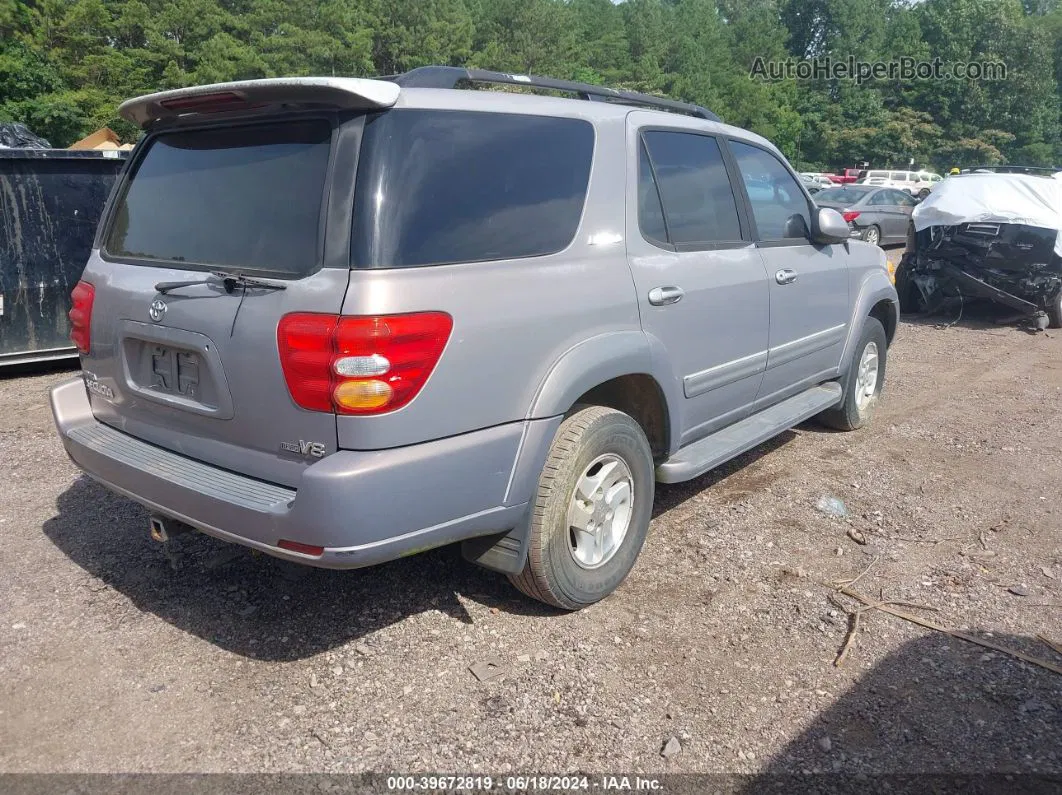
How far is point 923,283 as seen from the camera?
33.9 feet

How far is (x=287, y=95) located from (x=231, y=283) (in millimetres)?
625

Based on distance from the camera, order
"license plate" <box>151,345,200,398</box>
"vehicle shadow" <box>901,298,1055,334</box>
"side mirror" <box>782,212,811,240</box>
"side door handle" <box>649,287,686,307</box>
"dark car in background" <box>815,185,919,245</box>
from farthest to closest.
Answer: "dark car in background" <box>815,185,919,245</box> → "vehicle shadow" <box>901,298,1055,334</box> → "side mirror" <box>782,212,811,240</box> → "side door handle" <box>649,287,686,307</box> → "license plate" <box>151,345,200,398</box>

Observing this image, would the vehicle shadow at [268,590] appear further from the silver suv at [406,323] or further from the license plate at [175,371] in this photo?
the license plate at [175,371]

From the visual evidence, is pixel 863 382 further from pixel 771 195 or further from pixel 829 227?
pixel 771 195

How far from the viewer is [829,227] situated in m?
4.82

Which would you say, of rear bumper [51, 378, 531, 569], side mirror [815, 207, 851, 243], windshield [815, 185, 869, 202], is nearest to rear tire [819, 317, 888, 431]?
side mirror [815, 207, 851, 243]

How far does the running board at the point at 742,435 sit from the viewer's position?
385 centimetres

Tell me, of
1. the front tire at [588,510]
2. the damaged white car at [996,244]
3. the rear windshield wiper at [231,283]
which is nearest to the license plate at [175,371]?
the rear windshield wiper at [231,283]

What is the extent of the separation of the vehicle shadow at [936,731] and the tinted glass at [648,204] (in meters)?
1.84

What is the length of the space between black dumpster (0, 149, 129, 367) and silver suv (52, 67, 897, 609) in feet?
12.6

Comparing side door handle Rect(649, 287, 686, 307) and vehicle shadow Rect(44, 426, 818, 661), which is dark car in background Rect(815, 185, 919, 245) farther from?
vehicle shadow Rect(44, 426, 818, 661)

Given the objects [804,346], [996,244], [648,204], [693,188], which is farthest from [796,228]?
[996,244]

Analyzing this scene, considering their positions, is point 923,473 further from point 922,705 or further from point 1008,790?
point 1008,790

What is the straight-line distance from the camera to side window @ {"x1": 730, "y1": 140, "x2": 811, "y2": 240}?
4.49 meters
